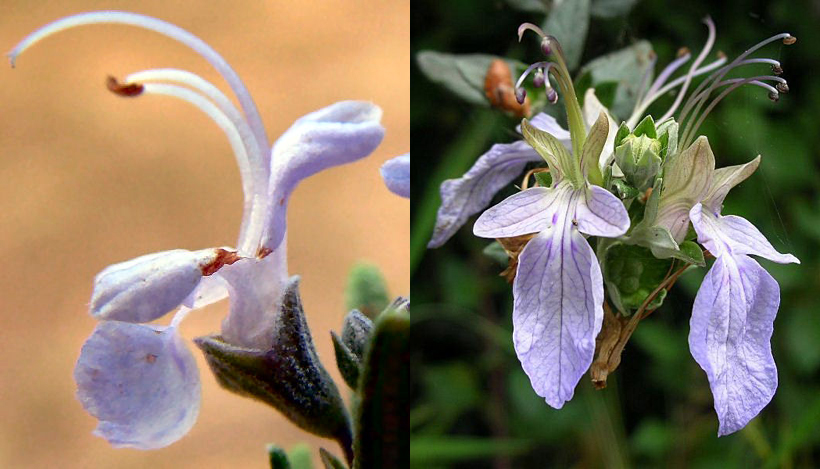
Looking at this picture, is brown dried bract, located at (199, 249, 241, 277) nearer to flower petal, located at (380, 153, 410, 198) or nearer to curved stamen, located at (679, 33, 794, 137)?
flower petal, located at (380, 153, 410, 198)

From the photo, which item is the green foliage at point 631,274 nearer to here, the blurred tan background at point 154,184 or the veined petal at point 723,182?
the veined petal at point 723,182

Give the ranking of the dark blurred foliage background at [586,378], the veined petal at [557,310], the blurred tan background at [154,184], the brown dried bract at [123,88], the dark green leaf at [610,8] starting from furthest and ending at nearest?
the blurred tan background at [154,184] → the dark blurred foliage background at [586,378] → the dark green leaf at [610,8] → the brown dried bract at [123,88] → the veined petal at [557,310]

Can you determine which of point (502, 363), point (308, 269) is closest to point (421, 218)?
point (502, 363)

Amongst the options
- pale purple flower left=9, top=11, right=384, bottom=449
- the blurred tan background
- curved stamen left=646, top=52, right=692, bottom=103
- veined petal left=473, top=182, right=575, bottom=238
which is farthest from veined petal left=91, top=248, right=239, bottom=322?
the blurred tan background

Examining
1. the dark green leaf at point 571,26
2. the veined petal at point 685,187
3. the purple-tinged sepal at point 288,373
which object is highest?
the dark green leaf at point 571,26

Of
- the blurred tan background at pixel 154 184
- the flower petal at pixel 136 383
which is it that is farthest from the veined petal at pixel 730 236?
the blurred tan background at pixel 154 184

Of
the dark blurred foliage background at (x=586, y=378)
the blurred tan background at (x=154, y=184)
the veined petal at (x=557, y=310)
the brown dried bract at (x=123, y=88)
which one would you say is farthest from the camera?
the blurred tan background at (x=154, y=184)
